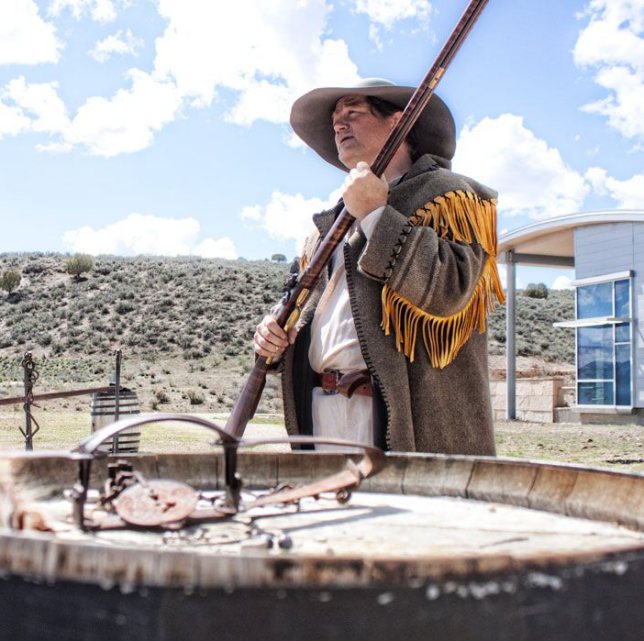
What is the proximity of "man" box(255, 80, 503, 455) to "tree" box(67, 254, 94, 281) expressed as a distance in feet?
158

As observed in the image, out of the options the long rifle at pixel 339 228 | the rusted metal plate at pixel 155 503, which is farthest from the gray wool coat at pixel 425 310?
the rusted metal plate at pixel 155 503

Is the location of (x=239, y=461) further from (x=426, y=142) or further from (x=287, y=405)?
(x=426, y=142)

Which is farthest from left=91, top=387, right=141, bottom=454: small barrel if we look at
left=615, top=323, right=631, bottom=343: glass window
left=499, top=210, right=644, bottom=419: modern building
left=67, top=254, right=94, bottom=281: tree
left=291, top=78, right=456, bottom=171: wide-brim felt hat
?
left=67, top=254, right=94, bottom=281: tree

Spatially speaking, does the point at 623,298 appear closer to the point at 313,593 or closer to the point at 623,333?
the point at 623,333

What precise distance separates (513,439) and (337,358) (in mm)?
11460

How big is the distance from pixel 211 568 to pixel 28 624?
0.62 feet

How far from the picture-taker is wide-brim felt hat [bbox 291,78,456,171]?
2836 millimetres

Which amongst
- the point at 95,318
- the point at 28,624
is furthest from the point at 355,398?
the point at 95,318

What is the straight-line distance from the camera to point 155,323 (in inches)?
1635

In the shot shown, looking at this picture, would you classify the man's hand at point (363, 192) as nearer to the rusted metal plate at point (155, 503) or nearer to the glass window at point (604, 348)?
the rusted metal plate at point (155, 503)

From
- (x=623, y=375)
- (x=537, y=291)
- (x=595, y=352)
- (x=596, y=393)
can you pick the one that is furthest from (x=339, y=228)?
(x=537, y=291)

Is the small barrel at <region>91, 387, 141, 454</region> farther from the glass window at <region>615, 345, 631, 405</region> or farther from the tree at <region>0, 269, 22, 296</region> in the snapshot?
the tree at <region>0, 269, 22, 296</region>

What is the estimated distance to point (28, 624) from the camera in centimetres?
65

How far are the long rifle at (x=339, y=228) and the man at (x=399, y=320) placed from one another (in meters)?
0.06
